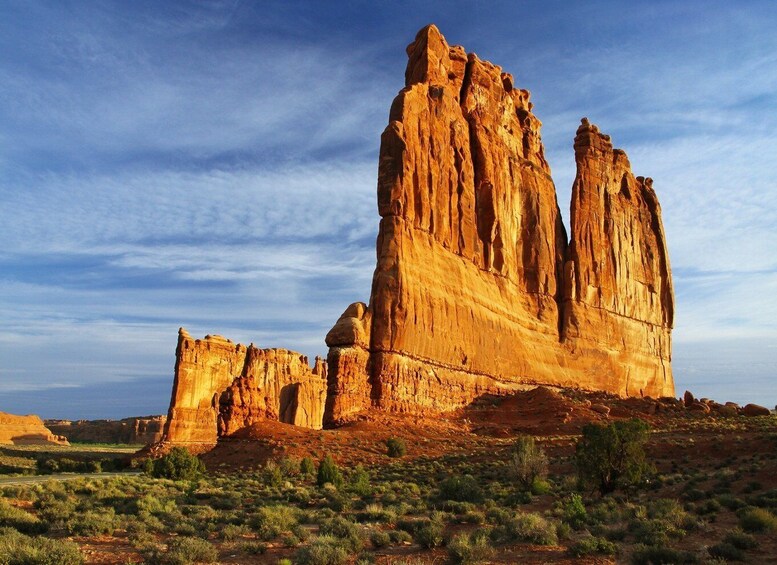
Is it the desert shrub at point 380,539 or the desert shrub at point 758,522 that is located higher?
the desert shrub at point 758,522

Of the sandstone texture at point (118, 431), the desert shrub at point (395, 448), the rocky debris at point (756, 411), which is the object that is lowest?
the sandstone texture at point (118, 431)

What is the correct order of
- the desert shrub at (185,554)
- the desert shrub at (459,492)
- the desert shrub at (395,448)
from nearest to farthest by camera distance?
the desert shrub at (185,554), the desert shrub at (459,492), the desert shrub at (395,448)

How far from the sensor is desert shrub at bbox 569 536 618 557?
12004 millimetres

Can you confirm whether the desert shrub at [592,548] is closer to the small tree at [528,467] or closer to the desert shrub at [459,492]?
the desert shrub at [459,492]

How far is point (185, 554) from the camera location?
38.5ft

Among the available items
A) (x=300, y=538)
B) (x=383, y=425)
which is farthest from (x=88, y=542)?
(x=383, y=425)

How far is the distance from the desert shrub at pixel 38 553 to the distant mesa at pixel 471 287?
2537 centimetres

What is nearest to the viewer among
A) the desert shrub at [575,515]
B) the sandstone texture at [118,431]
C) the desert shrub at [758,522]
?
the desert shrub at [758,522]

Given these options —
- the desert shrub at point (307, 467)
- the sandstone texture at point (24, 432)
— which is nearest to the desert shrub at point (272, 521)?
the desert shrub at point (307, 467)

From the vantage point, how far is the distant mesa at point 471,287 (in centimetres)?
4081

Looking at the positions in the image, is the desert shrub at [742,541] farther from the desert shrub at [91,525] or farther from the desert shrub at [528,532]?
the desert shrub at [91,525]

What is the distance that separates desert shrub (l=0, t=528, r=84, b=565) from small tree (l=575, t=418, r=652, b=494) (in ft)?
54.5

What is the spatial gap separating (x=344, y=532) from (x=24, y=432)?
6964 centimetres

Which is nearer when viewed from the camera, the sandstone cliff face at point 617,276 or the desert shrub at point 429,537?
the desert shrub at point 429,537
